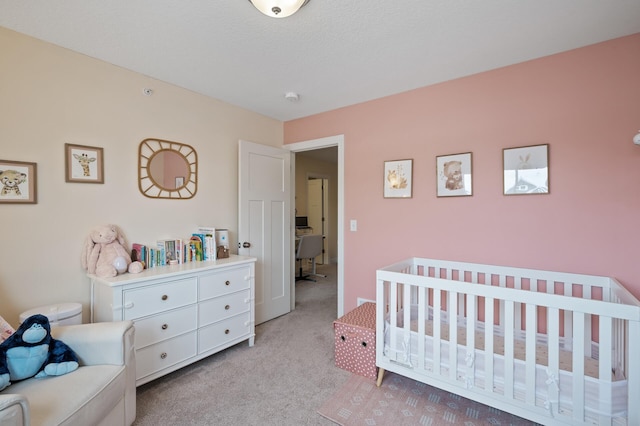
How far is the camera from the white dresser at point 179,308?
1.86 metres

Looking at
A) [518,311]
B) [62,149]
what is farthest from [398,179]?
[62,149]

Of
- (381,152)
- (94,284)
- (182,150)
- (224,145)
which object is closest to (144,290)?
(94,284)

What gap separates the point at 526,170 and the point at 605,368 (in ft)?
4.36

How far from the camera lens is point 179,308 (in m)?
2.09

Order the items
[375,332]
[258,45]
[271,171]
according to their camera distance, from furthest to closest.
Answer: [271,171] < [375,332] < [258,45]

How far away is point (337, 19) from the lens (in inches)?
64.1

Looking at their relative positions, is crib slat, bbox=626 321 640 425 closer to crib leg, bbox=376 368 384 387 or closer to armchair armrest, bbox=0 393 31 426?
crib leg, bbox=376 368 384 387

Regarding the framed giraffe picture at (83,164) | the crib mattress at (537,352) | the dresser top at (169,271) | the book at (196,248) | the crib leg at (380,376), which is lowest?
the crib leg at (380,376)

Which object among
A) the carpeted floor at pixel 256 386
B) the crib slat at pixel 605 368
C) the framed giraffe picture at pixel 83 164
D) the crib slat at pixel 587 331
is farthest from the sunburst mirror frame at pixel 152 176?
the crib slat at pixel 587 331

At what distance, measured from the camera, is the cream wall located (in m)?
1.74

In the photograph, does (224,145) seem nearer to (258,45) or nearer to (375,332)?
(258,45)

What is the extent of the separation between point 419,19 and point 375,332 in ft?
6.78

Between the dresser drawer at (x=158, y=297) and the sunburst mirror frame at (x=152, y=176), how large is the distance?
2.70 feet

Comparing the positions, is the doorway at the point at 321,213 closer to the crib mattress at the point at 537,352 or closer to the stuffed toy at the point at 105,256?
the crib mattress at the point at 537,352
